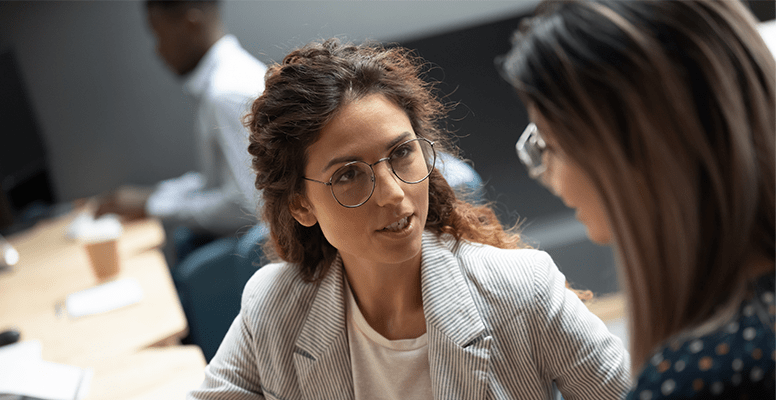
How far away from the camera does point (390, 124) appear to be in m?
1.08

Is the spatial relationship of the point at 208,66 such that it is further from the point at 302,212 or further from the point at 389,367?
the point at 389,367

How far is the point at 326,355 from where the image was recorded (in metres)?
1.18

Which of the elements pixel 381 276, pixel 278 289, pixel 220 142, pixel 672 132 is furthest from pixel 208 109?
pixel 672 132

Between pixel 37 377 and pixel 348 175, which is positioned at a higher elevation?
pixel 348 175

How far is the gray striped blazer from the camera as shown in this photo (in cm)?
105

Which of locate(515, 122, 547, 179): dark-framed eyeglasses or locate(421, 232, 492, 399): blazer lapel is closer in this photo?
locate(515, 122, 547, 179): dark-framed eyeglasses

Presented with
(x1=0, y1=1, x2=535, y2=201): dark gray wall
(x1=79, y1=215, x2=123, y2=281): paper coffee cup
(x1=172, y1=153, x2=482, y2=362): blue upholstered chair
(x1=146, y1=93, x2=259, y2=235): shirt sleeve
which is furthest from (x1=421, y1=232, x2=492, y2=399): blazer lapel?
(x1=0, y1=1, x2=535, y2=201): dark gray wall

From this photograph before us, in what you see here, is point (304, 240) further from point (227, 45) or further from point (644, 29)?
point (227, 45)

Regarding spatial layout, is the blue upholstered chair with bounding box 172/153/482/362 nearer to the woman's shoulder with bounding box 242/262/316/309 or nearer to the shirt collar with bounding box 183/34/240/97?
the woman's shoulder with bounding box 242/262/316/309

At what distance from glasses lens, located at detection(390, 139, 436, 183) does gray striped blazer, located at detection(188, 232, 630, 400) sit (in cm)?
17

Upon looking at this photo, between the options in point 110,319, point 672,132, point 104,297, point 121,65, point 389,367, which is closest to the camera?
point 672,132

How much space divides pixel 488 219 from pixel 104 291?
159 cm

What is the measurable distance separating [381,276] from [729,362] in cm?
66

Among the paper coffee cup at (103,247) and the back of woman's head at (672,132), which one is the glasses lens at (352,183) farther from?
the paper coffee cup at (103,247)
